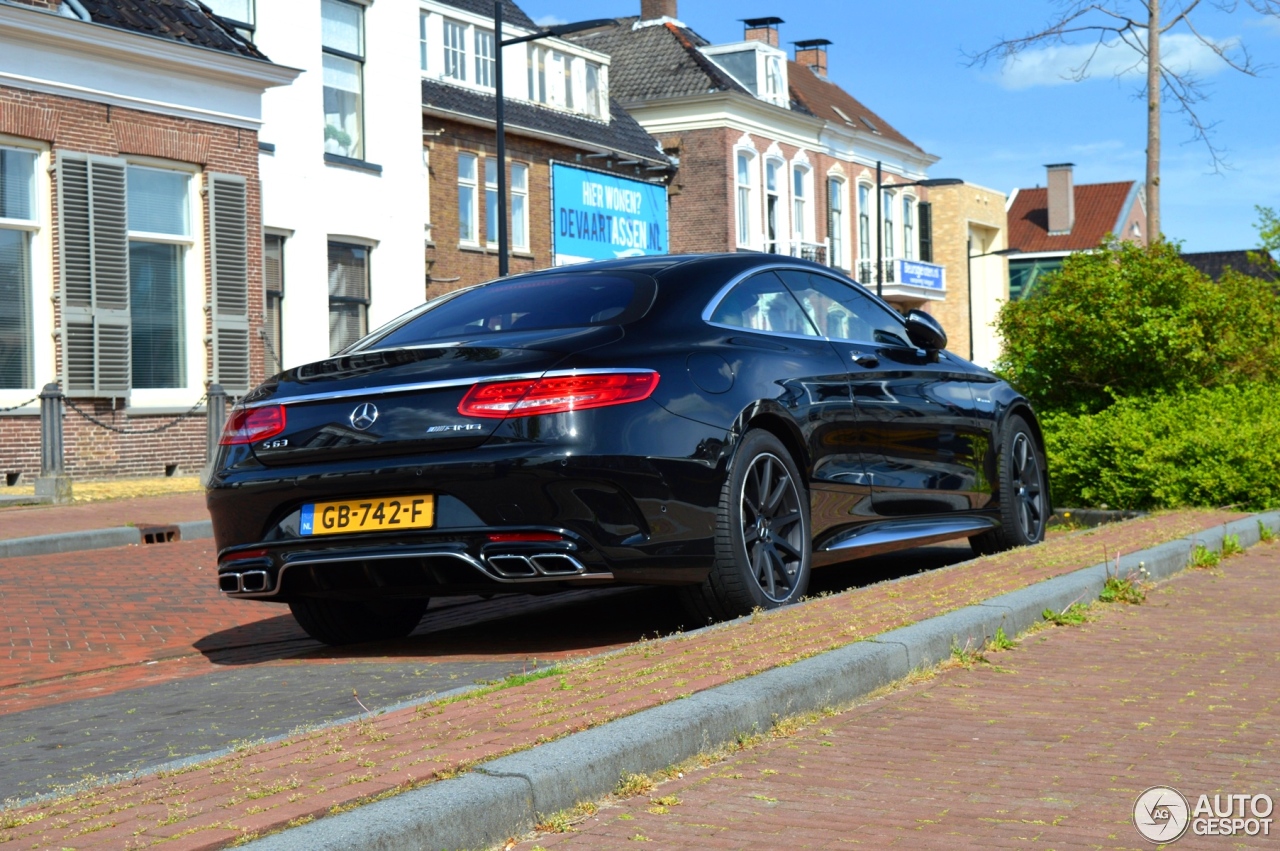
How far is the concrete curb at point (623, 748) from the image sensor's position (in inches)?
126

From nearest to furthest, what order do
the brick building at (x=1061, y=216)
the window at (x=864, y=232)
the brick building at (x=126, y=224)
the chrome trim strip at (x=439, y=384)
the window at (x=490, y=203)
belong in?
1. the chrome trim strip at (x=439, y=384)
2. the brick building at (x=126, y=224)
3. the window at (x=490, y=203)
4. the window at (x=864, y=232)
5. the brick building at (x=1061, y=216)

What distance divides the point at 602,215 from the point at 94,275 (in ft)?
50.0

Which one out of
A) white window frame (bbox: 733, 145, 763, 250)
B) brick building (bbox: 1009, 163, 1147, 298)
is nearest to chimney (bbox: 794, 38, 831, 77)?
white window frame (bbox: 733, 145, 763, 250)

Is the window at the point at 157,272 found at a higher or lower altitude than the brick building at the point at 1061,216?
lower

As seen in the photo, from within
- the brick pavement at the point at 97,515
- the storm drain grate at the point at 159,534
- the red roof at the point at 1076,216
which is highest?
the red roof at the point at 1076,216

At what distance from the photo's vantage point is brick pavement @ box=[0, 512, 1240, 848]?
3260mm

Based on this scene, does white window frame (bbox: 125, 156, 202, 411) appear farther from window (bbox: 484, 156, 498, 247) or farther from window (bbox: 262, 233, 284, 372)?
window (bbox: 484, 156, 498, 247)

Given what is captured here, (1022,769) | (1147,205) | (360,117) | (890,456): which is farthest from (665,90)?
(1022,769)

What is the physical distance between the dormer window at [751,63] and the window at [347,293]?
74.2ft

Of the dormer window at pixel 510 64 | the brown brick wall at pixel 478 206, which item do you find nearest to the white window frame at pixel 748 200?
the dormer window at pixel 510 64

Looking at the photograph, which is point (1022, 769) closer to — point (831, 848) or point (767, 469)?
point (831, 848)

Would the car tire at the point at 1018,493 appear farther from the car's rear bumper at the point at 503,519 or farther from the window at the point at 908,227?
the window at the point at 908,227

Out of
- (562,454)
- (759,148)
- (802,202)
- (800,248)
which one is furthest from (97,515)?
(802,202)

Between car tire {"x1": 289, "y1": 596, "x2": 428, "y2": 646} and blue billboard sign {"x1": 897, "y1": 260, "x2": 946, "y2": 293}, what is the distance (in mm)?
47445
